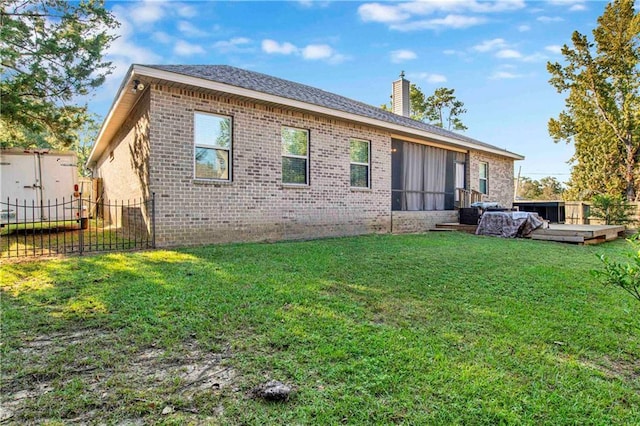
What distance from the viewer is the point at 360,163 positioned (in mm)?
10445

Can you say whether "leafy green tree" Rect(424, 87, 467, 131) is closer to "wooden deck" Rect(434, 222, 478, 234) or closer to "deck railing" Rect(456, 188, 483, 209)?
"deck railing" Rect(456, 188, 483, 209)

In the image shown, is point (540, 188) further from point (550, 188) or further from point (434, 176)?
point (434, 176)

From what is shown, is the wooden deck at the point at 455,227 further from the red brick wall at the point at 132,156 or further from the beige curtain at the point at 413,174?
the red brick wall at the point at 132,156

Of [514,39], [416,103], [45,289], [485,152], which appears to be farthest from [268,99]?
[416,103]

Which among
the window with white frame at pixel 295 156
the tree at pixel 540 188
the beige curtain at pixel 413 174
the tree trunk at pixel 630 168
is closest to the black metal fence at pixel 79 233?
the window with white frame at pixel 295 156

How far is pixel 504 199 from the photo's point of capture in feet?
53.8

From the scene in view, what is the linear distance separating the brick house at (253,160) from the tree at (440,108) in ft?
76.4

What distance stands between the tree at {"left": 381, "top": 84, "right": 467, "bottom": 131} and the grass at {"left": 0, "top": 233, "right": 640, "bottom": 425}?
3171cm

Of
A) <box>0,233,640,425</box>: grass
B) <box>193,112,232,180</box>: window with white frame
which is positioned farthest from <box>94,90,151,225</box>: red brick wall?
<box>0,233,640,425</box>: grass

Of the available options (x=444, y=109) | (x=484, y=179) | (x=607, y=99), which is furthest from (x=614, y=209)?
(x=444, y=109)

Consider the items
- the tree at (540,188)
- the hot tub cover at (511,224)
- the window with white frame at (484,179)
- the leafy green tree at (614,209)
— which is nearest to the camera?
the hot tub cover at (511,224)

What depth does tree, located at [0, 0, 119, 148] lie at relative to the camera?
8.98 meters

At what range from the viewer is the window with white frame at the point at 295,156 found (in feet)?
28.7

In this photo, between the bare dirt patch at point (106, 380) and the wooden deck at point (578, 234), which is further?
the wooden deck at point (578, 234)
